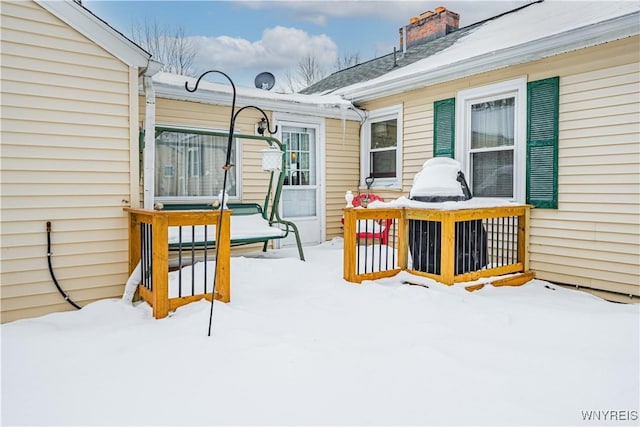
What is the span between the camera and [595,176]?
3.96 metres

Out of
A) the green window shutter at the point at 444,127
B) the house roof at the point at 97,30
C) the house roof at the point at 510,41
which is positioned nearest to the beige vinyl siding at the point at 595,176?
the house roof at the point at 510,41

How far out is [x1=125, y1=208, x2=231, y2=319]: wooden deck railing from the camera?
282 centimetres

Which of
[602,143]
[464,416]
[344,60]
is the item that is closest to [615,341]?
[464,416]

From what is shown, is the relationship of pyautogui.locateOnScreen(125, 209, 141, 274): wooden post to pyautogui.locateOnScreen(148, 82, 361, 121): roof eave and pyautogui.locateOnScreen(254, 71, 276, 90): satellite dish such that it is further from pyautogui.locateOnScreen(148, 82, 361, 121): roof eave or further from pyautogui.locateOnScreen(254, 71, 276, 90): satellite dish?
pyautogui.locateOnScreen(254, 71, 276, 90): satellite dish

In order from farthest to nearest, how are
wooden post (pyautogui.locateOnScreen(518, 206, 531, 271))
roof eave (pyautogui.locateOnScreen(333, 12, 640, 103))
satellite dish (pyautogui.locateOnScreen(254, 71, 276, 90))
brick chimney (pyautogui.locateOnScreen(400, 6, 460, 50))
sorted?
brick chimney (pyautogui.locateOnScreen(400, 6, 460, 50)) < satellite dish (pyautogui.locateOnScreen(254, 71, 276, 90)) < wooden post (pyautogui.locateOnScreen(518, 206, 531, 271)) < roof eave (pyautogui.locateOnScreen(333, 12, 640, 103))

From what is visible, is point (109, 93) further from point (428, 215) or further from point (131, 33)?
point (131, 33)

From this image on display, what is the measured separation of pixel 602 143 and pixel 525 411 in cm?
318

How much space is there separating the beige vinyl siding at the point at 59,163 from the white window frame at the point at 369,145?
3.78m

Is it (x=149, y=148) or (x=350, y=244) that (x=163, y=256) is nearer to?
(x=149, y=148)

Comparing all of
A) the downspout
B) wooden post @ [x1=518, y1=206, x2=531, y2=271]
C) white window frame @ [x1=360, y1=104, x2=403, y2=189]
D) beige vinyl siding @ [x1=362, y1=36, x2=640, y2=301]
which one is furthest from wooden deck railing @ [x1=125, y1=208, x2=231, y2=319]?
white window frame @ [x1=360, y1=104, x2=403, y2=189]

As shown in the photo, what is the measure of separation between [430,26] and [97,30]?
21.3 ft

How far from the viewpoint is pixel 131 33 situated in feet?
48.2

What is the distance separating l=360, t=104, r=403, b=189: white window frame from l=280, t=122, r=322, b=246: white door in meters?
0.79

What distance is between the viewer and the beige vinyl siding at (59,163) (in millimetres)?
2951
